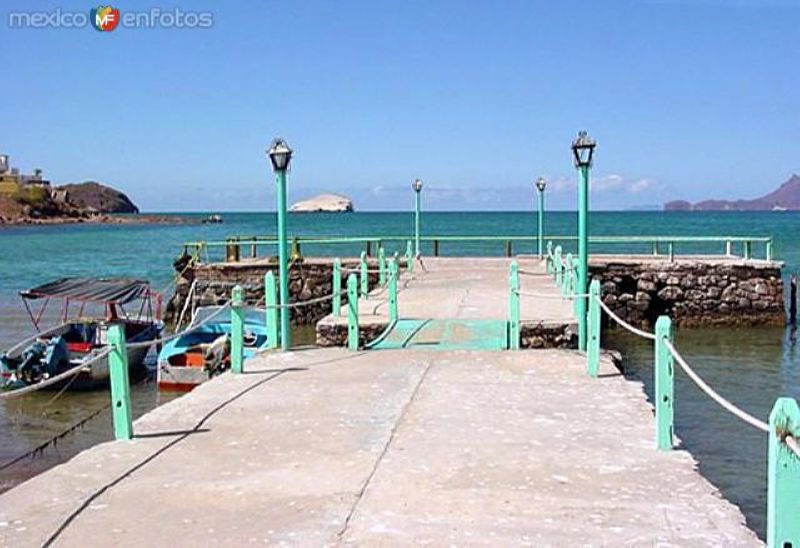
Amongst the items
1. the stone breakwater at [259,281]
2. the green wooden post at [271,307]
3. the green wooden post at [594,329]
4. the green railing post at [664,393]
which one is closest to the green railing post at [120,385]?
the green wooden post at [271,307]

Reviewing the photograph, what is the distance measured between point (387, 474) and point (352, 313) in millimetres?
6776


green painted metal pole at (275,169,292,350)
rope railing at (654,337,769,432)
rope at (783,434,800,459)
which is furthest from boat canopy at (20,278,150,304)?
rope at (783,434,800,459)

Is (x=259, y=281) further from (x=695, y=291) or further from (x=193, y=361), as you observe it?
(x=695, y=291)

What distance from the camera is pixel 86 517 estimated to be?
6172 mm

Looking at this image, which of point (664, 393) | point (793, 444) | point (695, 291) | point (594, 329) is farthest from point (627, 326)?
point (695, 291)

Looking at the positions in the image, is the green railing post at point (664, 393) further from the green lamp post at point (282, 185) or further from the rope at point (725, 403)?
the green lamp post at point (282, 185)

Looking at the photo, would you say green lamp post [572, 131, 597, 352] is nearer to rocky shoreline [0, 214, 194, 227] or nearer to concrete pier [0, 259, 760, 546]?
concrete pier [0, 259, 760, 546]

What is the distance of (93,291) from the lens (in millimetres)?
23469

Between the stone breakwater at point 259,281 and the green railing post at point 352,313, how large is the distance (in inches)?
675

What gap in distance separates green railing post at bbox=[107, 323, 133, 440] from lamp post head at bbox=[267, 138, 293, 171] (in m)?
6.29

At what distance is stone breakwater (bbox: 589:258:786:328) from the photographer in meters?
30.1

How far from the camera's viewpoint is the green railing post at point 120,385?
8289 mm

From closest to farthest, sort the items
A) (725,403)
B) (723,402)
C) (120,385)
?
(725,403) < (723,402) < (120,385)

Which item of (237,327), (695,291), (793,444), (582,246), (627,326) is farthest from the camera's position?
(695,291)
